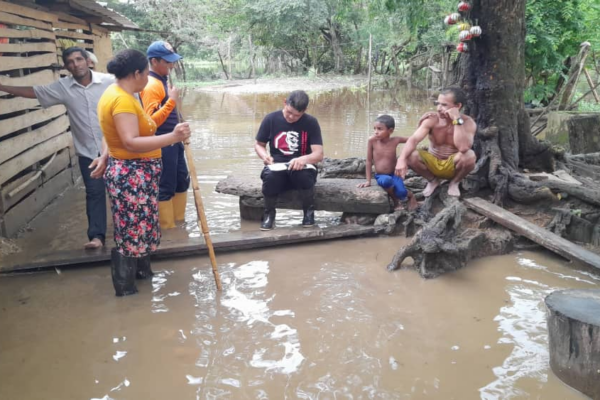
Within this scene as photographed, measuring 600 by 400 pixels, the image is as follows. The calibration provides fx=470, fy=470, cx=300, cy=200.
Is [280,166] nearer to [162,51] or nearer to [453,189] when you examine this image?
[162,51]

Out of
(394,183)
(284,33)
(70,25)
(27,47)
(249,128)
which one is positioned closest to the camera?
(394,183)

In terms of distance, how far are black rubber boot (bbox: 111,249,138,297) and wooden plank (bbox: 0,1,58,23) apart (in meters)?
3.24

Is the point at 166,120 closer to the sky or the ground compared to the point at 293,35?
closer to the ground

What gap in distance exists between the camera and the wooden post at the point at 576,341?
2395 mm

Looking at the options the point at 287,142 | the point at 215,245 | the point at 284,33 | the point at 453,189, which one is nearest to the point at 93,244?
the point at 215,245

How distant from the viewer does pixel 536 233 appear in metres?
4.17

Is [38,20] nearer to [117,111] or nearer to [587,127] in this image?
[117,111]

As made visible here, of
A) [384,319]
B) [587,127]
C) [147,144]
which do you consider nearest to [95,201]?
[147,144]

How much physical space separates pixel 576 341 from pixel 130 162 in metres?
2.93

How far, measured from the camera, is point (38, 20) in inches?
231

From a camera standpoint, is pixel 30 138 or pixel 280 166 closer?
pixel 280 166

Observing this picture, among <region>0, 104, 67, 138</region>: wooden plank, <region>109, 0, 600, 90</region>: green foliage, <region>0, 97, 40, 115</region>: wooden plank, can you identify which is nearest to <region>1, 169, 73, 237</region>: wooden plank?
<region>0, 104, 67, 138</region>: wooden plank

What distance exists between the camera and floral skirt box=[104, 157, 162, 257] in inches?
129

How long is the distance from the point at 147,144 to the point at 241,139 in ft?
23.5
